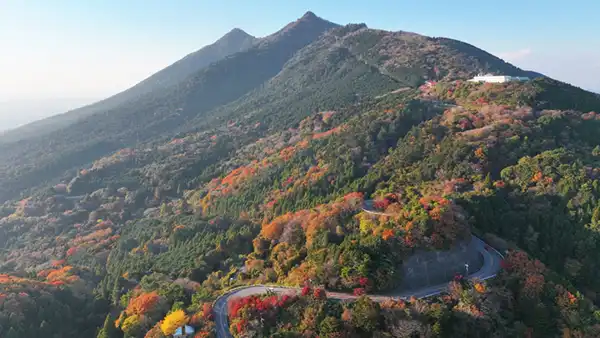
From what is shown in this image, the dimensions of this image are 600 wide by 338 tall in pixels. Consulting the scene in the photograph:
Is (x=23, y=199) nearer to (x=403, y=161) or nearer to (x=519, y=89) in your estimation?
(x=403, y=161)

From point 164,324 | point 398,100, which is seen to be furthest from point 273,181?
point 164,324

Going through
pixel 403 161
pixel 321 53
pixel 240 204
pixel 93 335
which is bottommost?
pixel 93 335

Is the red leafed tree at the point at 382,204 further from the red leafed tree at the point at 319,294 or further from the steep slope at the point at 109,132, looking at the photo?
the steep slope at the point at 109,132

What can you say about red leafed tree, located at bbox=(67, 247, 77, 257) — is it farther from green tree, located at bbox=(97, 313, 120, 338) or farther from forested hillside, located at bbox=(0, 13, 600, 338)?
green tree, located at bbox=(97, 313, 120, 338)

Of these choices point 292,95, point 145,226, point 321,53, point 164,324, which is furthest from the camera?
point 321,53

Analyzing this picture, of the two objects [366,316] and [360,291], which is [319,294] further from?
[366,316]

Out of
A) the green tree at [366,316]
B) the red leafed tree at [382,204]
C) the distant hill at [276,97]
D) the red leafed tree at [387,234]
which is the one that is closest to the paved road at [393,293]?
the green tree at [366,316]
